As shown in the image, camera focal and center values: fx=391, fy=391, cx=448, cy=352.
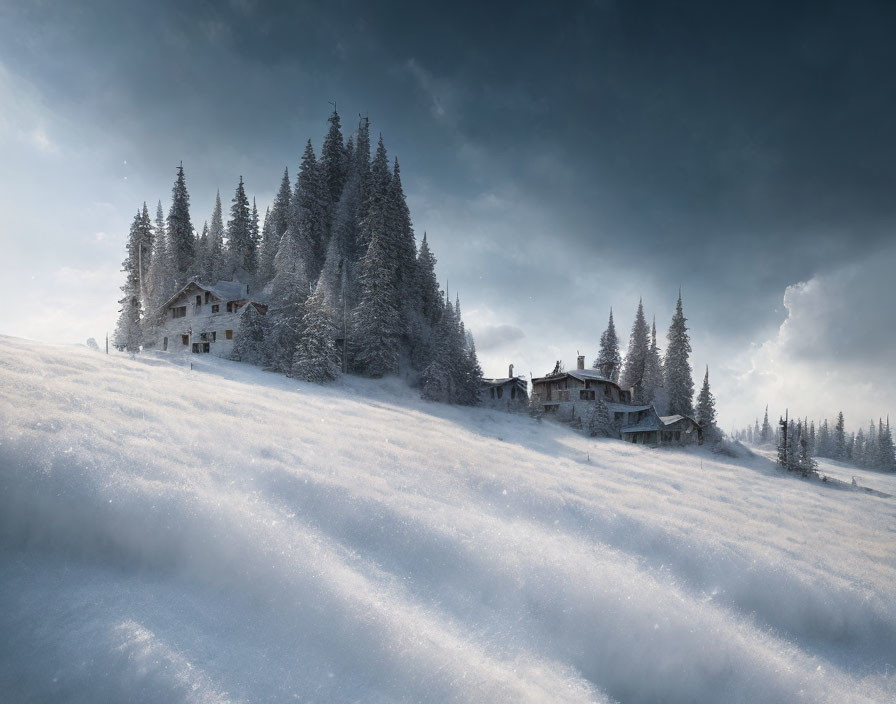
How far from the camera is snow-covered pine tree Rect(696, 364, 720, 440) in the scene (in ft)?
167

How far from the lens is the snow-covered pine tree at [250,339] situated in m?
34.7

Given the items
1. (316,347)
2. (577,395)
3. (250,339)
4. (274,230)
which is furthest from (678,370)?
(274,230)

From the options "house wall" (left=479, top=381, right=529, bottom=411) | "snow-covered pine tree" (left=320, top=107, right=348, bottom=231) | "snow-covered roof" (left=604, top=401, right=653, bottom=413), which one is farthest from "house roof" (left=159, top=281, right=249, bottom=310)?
"snow-covered roof" (left=604, top=401, right=653, bottom=413)

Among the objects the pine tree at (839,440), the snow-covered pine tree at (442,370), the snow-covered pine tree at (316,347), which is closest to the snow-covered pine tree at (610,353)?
the snow-covered pine tree at (442,370)

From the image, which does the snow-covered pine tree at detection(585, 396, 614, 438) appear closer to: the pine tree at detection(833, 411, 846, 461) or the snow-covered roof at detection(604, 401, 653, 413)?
the snow-covered roof at detection(604, 401, 653, 413)

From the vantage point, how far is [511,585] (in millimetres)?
5301

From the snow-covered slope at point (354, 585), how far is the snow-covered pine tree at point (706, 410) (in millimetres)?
48580

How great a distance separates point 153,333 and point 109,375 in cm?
3843

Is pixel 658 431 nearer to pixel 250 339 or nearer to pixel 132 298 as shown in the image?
pixel 250 339

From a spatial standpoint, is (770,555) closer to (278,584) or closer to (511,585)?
(511,585)

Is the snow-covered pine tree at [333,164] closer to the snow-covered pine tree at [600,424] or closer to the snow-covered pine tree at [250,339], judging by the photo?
the snow-covered pine tree at [250,339]

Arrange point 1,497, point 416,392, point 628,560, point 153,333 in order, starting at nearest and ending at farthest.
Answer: point 1,497, point 628,560, point 416,392, point 153,333

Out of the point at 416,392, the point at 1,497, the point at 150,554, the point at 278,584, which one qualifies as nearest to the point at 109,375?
the point at 1,497

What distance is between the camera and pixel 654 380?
187 feet
